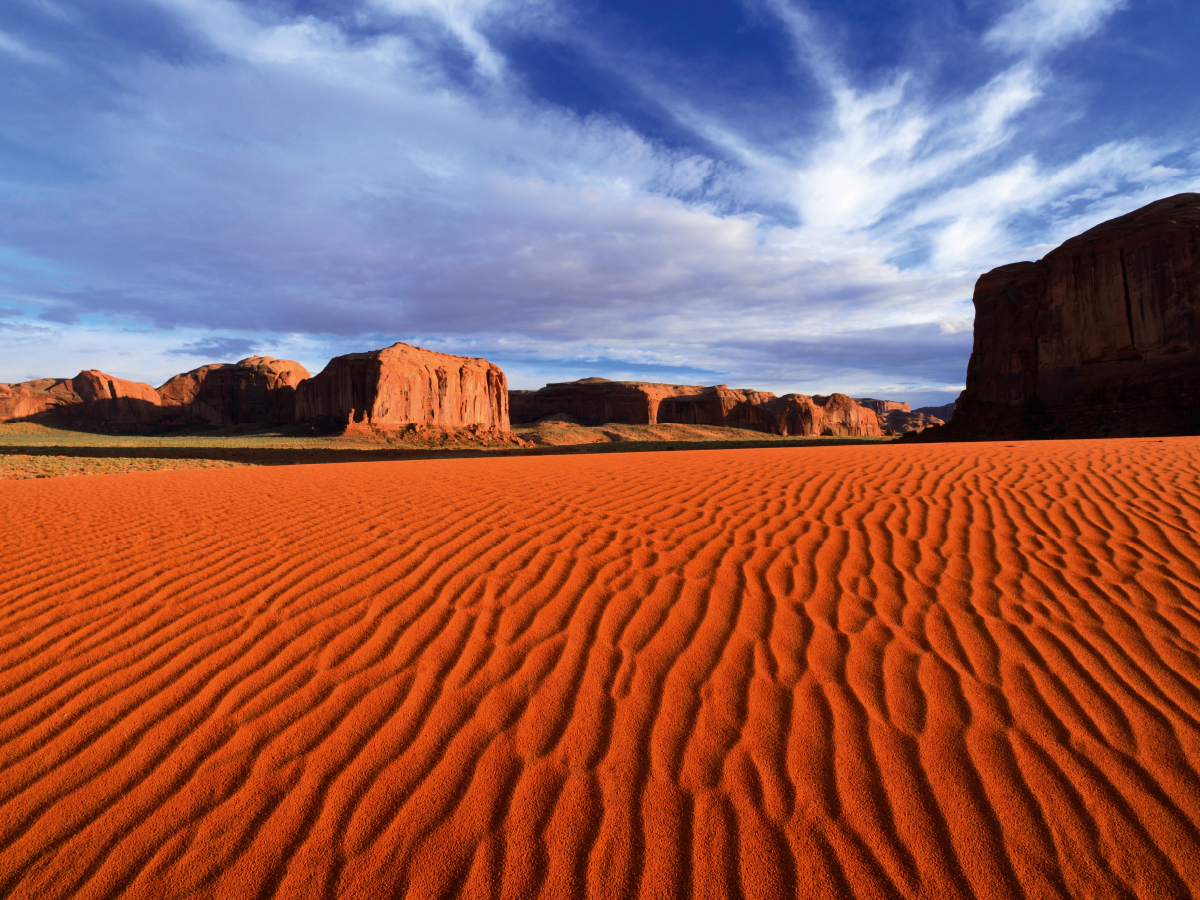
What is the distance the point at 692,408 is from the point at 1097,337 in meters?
47.4

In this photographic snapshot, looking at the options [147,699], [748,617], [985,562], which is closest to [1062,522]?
[985,562]

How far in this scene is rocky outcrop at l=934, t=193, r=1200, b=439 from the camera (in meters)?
23.1

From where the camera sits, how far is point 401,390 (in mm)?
47156

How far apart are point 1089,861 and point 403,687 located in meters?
2.83

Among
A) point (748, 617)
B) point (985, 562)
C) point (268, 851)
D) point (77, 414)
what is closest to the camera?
point (268, 851)

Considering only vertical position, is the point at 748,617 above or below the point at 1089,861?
above

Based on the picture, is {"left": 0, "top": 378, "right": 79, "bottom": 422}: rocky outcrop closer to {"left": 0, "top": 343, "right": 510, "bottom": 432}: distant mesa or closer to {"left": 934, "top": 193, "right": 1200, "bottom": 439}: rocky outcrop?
{"left": 0, "top": 343, "right": 510, "bottom": 432}: distant mesa

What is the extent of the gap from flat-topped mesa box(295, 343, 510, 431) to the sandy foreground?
43398 mm

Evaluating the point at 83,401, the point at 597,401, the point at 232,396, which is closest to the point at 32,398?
the point at 83,401

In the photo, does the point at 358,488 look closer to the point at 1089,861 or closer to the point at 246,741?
the point at 246,741

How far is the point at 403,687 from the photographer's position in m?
2.74

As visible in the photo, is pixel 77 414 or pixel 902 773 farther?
pixel 77 414

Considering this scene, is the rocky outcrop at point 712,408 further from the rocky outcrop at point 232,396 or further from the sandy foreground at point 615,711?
the sandy foreground at point 615,711

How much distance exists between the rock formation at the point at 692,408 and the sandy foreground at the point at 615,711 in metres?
63.4
